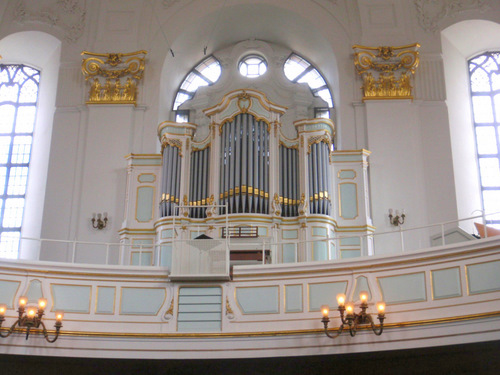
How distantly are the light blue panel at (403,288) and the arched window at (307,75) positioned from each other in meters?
7.91

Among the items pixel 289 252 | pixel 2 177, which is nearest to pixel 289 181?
pixel 289 252

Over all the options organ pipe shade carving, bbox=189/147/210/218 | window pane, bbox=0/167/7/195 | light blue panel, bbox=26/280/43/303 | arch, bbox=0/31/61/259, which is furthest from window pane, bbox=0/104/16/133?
light blue panel, bbox=26/280/43/303

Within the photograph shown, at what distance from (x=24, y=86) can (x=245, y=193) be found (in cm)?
817

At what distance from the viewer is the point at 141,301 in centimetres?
1445

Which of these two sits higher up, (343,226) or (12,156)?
(12,156)

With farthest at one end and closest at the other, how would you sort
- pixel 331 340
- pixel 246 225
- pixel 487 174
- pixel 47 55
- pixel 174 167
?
pixel 47 55 → pixel 487 174 → pixel 174 167 → pixel 246 225 → pixel 331 340

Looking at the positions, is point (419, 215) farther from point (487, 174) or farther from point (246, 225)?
point (246, 225)

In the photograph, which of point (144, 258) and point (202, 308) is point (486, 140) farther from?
point (202, 308)

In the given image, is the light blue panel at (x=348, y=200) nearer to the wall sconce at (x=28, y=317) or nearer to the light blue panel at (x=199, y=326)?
the light blue panel at (x=199, y=326)

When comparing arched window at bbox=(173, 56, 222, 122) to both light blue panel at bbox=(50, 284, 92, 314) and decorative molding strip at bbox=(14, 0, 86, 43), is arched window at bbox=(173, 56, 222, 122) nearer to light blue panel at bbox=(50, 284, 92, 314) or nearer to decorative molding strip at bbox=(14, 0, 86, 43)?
decorative molding strip at bbox=(14, 0, 86, 43)

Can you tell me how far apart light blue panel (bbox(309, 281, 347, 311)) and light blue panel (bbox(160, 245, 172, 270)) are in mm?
3478

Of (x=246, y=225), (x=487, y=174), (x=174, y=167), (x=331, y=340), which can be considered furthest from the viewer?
(x=487, y=174)

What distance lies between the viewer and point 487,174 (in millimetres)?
19438

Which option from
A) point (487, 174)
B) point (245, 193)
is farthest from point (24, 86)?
point (487, 174)
